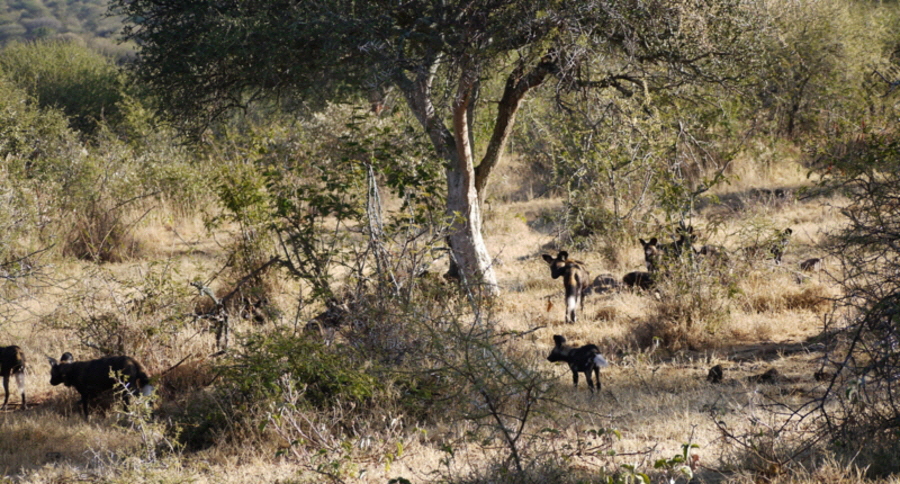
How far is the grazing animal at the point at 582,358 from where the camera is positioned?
6.55 meters

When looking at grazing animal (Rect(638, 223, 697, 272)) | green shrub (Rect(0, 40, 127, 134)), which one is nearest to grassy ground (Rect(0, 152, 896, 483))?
grazing animal (Rect(638, 223, 697, 272))

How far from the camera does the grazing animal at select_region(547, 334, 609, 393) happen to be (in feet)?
21.5

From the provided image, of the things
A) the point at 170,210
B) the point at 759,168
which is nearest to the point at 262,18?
the point at 170,210

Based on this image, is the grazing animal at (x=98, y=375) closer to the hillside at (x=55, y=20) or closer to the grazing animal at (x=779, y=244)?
the grazing animal at (x=779, y=244)

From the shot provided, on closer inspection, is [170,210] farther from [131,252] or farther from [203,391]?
[203,391]

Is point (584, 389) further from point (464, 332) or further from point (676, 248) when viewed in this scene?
point (676, 248)

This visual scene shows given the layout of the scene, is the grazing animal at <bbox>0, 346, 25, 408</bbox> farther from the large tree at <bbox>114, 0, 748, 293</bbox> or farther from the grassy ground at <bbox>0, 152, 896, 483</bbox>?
the large tree at <bbox>114, 0, 748, 293</bbox>

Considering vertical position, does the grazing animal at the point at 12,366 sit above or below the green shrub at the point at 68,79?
below

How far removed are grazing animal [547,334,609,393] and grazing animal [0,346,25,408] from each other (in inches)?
201

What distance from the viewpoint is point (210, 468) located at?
5055mm

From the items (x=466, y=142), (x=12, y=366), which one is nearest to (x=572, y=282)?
(x=466, y=142)

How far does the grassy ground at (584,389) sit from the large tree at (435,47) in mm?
1849

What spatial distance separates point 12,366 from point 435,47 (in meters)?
5.81

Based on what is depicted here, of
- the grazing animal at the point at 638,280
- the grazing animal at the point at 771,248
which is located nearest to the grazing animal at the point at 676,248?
the grazing animal at the point at 638,280
